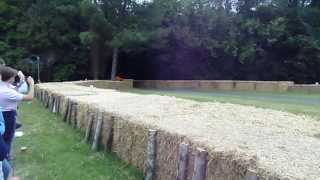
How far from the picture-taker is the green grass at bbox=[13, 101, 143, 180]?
25.5 feet

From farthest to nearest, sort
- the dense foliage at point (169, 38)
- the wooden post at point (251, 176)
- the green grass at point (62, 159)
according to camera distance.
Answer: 1. the dense foliage at point (169, 38)
2. the green grass at point (62, 159)
3. the wooden post at point (251, 176)

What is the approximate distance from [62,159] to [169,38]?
107 ft

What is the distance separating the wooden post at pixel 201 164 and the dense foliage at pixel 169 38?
3258 cm

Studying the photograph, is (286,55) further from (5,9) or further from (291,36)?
(5,9)

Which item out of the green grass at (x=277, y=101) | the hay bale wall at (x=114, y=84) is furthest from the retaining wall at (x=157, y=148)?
the hay bale wall at (x=114, y=84)

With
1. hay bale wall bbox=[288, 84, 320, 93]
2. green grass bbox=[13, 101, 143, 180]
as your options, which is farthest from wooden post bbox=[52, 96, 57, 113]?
hay bale wall bbox=[288, 84, 320, 93]

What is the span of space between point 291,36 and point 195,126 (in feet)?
126

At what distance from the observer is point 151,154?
264 inches

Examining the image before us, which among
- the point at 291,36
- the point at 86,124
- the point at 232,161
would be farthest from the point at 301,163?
the point at 291,36

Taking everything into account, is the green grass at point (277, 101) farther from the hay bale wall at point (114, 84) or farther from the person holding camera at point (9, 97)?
the person holding camera at point (9, 97)

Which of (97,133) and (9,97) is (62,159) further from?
(9,97)

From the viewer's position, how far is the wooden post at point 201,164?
517cm

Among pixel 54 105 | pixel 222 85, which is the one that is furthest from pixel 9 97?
pixel 222 85

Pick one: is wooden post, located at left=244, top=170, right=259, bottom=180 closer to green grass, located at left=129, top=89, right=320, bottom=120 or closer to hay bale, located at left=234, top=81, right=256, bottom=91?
green grass, located at left=129, top=89, right=320, bottom=120
